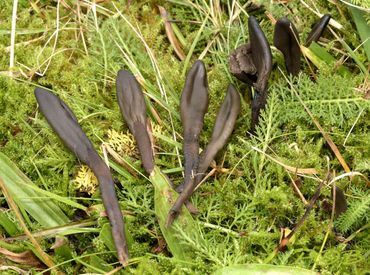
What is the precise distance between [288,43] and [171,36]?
1.85 feet

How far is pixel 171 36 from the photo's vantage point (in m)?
2.62

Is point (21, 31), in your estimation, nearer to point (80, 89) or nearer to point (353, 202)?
point (80, 89)

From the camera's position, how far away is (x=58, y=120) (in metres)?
2.29

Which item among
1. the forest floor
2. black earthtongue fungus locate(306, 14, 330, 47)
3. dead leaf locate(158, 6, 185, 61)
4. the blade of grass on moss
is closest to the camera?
the forest floor

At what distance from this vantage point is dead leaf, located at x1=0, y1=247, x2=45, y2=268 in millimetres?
2100

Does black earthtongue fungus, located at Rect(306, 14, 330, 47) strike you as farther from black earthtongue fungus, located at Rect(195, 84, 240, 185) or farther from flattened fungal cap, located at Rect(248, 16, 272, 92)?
black earthtongue fungus, located at Rect(195, 84, 240, 185)

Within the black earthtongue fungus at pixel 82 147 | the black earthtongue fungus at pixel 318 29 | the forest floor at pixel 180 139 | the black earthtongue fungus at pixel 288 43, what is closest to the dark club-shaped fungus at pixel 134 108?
the forest floor at pixel 180 139

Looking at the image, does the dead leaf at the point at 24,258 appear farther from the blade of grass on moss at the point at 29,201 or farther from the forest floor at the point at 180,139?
the blade of grass on moss at the point at 29,201

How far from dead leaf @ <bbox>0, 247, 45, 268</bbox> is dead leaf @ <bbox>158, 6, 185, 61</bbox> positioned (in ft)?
3.35

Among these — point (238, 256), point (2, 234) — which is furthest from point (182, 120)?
point (2, 234)

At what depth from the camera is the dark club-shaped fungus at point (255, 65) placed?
88.4 inches

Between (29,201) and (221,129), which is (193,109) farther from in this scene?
(29,201)

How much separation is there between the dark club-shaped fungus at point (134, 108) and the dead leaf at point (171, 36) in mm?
317

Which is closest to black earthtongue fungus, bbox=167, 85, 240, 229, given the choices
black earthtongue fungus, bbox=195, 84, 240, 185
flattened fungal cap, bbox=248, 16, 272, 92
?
black earthtongue fungus, bbox=195, 84, 240, 185
